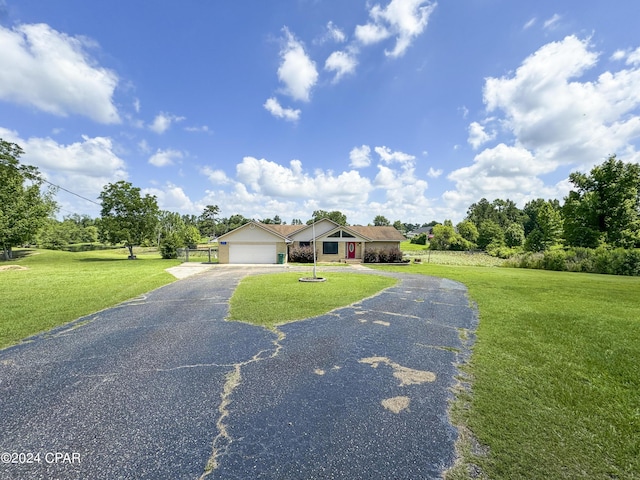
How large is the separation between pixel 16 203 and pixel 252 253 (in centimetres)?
2547

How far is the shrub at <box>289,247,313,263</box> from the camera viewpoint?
91.4 feet

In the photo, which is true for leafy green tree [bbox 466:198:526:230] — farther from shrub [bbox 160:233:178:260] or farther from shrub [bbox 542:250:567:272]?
shrub [bbox 160:233:178:260]

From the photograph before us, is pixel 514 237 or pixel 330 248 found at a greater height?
pixel 514 237

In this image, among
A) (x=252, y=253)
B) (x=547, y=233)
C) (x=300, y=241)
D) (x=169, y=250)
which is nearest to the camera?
(x=252, y=253)

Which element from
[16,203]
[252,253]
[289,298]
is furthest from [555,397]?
[16,203]

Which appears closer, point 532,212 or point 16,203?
point 16,203

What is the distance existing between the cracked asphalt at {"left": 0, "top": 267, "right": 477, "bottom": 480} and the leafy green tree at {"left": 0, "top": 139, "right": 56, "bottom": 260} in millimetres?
32615

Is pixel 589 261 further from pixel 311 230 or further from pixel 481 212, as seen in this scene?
pixel 481 212

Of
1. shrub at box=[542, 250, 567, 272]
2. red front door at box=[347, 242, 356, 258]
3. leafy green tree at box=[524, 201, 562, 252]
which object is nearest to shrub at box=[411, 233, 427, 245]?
leafy green tree at box=[524, 201, 562, 252]

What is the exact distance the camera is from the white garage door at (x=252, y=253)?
27.2 metres

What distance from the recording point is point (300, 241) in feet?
97.1

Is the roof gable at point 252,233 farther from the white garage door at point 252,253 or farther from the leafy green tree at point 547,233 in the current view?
the leafy green tree at point 547,233

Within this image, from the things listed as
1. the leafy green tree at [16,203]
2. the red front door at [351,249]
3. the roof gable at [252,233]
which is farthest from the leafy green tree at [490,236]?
the leafy green tree at [16,203]

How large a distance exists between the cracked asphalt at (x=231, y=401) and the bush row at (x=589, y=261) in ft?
71.8
